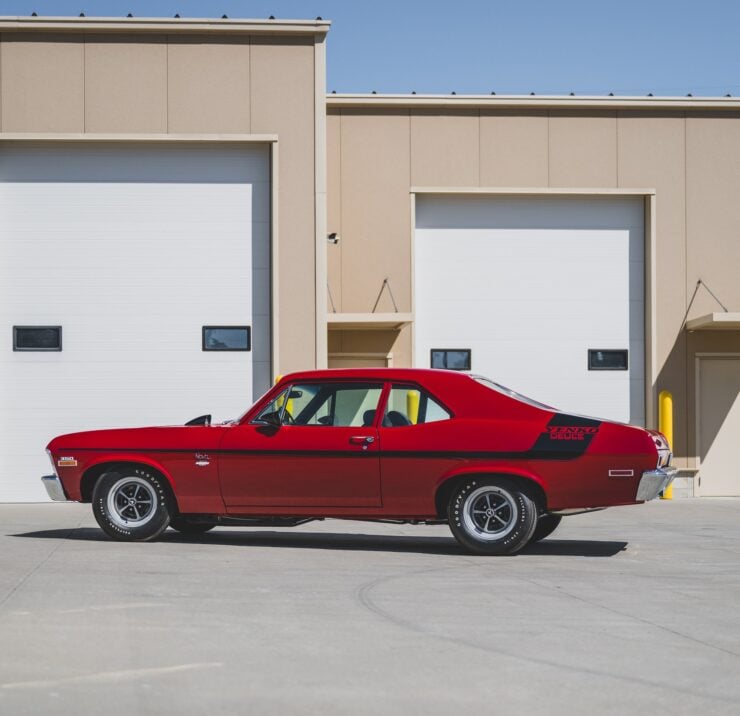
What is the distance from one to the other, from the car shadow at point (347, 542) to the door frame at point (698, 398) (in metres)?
8.03

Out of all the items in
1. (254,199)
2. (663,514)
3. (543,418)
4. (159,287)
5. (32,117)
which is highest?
(32,117)

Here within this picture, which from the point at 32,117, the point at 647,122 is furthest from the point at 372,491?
the point at 647,122

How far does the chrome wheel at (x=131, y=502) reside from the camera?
10852mm

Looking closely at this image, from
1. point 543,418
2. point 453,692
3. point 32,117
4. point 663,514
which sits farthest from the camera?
point 32,117

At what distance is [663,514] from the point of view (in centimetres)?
1553

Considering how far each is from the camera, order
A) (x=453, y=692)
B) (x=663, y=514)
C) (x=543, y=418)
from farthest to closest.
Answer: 1. (x=663, y=514)
2. (x=543, y=418)
3. (x=453, y=692)

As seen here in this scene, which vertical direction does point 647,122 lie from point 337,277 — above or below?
above

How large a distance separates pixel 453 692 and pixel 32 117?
1422cm

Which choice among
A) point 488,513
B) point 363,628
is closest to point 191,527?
point 488,513

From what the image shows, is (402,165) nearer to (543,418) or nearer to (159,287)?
(159,287)

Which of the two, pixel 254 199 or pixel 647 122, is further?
pixel 647 122

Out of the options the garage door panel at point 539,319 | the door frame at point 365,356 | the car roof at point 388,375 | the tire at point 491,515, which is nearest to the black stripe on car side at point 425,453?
the tire at point 491,515

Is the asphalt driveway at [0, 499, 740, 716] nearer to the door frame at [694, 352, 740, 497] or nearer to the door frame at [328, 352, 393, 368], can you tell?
the door frame at [328, 352, 393, 368]

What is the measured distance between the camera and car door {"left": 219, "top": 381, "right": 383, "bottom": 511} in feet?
33.6
